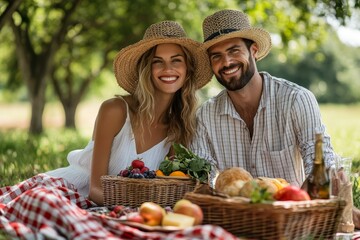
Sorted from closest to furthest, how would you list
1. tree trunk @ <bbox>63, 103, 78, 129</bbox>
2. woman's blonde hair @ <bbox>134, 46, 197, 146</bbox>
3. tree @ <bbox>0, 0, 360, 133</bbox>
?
woman's blonde hair @ <bbox>134, 46, 197, 146</bbox> < tree @ <bbox>0, 0, 360, 133</bbox> < tree trunk @ <bbox>63, 103, 78, 129</bbox>

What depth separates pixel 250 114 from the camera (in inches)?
205

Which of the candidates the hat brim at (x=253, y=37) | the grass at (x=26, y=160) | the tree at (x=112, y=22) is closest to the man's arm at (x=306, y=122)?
the hat brim at (x=253, y=37)

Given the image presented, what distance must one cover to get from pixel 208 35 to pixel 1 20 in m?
4.02

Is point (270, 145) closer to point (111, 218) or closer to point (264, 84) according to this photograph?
point (264, 84)

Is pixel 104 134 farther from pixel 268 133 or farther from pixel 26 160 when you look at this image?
pixel 26 160

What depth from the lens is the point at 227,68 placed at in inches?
193

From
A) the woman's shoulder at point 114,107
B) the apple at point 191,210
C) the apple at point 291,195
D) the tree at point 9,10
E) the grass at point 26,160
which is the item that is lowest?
the grass at point 26,160

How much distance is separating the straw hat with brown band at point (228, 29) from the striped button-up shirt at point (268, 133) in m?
0.37

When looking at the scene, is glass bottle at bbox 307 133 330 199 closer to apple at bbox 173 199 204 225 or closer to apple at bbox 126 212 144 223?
apple at bbox 173 199 204 225

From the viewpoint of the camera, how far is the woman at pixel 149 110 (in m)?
5.04

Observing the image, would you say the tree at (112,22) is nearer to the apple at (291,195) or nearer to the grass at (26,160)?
the grass at (26,160)

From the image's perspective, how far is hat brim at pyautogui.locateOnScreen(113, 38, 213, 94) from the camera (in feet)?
16.6

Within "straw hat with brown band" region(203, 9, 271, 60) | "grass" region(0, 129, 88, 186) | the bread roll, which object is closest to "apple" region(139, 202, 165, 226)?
the bread roll

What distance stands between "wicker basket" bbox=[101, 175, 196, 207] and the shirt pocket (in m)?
0.86
